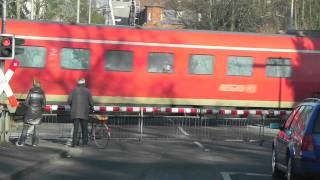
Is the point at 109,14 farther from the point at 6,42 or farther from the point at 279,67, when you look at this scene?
the point at 6,42

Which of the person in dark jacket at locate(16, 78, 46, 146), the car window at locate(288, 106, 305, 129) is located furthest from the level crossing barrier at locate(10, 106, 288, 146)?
the car window at locate(288, 106, 305, 129)

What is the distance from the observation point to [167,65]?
27203mm

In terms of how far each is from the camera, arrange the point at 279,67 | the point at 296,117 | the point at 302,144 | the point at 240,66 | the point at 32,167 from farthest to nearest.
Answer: the point at 279,67 → the point at 240,66 → the point at 32,167 → the point at 296,117 → the point at 302,144

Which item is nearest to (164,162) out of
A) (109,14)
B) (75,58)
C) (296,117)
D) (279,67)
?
(296,117)

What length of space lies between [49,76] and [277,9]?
33463 millimetres

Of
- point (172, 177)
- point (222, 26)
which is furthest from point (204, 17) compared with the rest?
point (172, 177)

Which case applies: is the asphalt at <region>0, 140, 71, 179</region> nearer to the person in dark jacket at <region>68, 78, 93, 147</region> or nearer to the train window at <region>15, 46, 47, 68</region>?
the person in dark jacket at <region>68, 78, 93, 147</region>

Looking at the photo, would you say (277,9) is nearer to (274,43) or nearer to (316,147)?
(274,43)

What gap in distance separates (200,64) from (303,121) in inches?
653

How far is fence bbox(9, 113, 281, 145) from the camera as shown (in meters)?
22.2

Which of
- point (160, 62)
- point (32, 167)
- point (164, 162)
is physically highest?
point (160, 62)

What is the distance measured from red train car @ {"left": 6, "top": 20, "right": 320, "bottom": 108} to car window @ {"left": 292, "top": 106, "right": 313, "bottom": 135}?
15841 mm

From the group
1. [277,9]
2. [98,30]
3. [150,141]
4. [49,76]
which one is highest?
[277,9]

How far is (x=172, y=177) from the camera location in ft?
41.9
